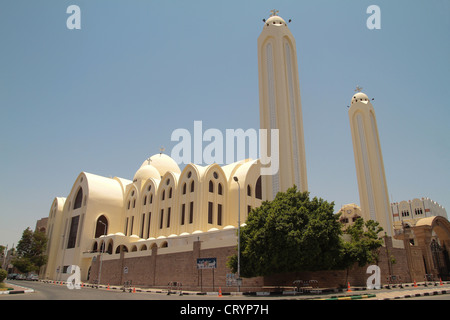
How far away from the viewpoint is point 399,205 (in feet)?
255

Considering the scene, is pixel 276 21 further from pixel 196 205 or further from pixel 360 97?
pixel 196 205

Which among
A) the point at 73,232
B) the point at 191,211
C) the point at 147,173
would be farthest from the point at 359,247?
the point at 73,232

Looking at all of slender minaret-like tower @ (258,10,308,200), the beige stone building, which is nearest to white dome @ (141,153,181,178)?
the beige stone building

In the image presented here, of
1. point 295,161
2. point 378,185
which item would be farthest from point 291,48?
point 378,185

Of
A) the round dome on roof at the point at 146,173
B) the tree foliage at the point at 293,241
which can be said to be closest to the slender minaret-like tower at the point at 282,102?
the tree foliage at the point at 293,241

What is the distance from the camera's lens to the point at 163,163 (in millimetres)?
55844

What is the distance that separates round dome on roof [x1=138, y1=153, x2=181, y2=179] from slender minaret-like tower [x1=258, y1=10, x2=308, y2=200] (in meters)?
25.0

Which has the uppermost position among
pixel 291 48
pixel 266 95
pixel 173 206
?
pixel 291 48

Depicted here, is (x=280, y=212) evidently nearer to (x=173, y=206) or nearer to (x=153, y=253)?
(x=153, y=253)

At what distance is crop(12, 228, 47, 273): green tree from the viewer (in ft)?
160

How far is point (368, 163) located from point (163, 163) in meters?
31.3

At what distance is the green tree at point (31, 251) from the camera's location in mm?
48747

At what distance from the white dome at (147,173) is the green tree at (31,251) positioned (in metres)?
17.5

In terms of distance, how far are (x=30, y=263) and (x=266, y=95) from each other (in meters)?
41.4
